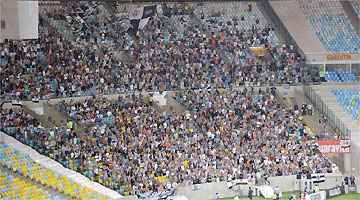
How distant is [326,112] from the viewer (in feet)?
116

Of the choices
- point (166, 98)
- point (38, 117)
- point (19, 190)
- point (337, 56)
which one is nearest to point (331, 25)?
point (337, 56)

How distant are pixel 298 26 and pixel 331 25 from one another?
1495 mm

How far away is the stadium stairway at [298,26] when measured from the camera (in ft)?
125

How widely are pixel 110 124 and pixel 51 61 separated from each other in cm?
→ 347

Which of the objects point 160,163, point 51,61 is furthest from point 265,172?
point 51,61

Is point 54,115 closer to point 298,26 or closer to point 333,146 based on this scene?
point 333,146

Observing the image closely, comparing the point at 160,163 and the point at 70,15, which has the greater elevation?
the point at 70,15

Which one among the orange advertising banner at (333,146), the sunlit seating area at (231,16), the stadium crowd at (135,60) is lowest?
the orange advertising banner at (333,146)

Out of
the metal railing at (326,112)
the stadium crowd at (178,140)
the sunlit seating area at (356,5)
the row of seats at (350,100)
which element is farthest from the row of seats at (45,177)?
the sunlit seating area at (356,5)

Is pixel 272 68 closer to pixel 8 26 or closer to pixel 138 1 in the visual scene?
pixel 138 1

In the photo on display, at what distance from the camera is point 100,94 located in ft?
108

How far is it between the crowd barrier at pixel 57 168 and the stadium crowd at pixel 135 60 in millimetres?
2536

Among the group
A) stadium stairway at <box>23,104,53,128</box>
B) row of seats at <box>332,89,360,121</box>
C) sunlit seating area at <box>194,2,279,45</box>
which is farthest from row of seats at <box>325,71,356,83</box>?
stadium stairway at <box>23,104,53,128</box>

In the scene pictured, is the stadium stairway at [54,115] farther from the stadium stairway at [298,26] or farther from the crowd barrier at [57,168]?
the stadium stairway at [298,26]
